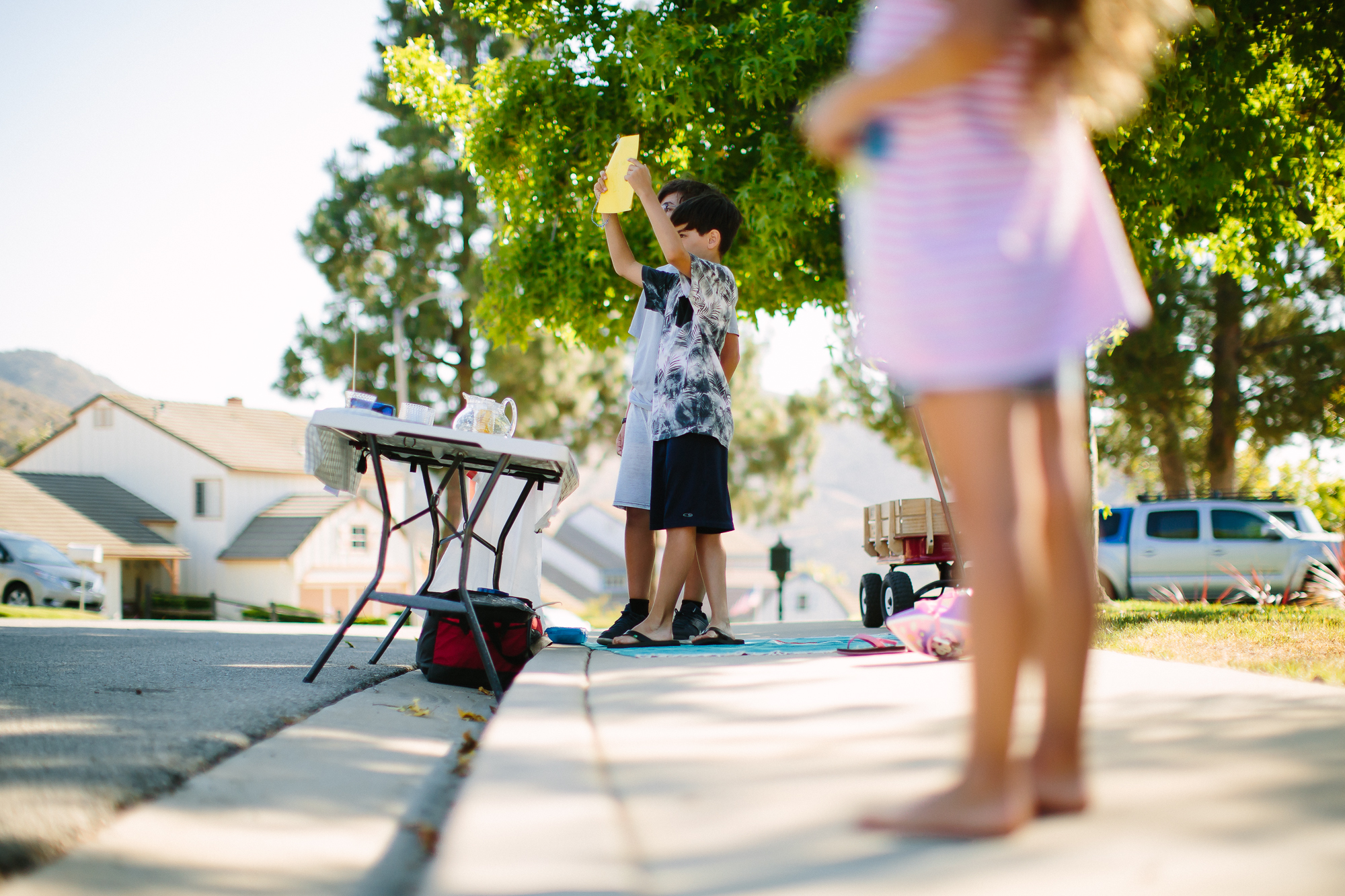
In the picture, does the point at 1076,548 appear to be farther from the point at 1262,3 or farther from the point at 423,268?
the point at 423,268

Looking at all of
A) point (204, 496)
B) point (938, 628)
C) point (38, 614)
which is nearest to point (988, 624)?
point (938, 628)

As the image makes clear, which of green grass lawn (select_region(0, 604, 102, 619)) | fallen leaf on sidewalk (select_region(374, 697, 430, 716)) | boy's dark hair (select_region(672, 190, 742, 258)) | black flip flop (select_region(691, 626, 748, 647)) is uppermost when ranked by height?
boy's dark hair (select_region(672, 190, 742, 258))

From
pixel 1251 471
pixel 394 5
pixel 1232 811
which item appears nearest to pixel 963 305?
pixel 1232 811

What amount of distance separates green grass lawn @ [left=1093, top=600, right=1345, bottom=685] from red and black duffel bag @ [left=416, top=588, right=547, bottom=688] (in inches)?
97.2

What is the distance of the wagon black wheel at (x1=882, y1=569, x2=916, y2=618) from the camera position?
21.9ft

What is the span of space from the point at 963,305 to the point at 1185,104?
8034 mm

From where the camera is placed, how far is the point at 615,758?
6.64 ft

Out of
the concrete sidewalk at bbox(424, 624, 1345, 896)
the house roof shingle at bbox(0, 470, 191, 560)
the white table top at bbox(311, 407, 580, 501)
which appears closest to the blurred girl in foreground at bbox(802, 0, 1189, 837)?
the concrete sidewalk at bbox(424, 624, 1345, 896)

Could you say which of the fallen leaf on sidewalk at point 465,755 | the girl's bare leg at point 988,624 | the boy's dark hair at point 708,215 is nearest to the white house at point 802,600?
the boy's dark hair at point 708,215

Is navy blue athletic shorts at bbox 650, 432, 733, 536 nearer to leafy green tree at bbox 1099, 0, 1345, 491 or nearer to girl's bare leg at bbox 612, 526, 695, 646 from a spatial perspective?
girl's bare leg at bbox 612, 526, 695, 646

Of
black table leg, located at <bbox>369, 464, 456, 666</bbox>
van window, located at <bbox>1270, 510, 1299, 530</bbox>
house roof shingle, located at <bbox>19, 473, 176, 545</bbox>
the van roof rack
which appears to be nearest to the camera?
black table leg, located at <bbox>369, 464, 456, 666</bbox>

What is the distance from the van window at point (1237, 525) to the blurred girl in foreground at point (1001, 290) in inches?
664

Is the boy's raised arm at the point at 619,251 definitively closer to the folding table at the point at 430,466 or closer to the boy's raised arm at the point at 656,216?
the boy's raised arm at the point at 656,216

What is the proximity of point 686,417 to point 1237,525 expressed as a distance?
15178 mm
